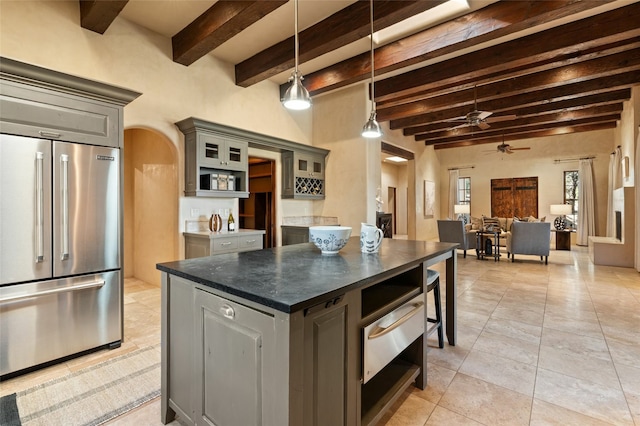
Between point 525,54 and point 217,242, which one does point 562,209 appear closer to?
point 525,54

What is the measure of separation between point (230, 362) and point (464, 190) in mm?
11094

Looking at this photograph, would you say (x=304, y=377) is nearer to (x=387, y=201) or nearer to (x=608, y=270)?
(x=608, y=270)

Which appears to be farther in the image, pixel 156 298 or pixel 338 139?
pixel 338 139

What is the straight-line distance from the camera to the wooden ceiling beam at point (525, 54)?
3367 mm

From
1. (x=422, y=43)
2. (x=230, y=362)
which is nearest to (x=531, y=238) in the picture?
(x=422, y=43)

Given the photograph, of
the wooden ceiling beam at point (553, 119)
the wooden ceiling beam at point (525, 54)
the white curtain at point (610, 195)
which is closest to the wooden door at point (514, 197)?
the white curtain at point (610, 195)

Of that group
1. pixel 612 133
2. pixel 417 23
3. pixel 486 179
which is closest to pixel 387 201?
pixel 486 179

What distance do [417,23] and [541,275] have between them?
4518 mm

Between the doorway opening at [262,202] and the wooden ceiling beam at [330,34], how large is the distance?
1.42 meters

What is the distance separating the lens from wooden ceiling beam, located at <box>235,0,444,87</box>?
289 centimetres

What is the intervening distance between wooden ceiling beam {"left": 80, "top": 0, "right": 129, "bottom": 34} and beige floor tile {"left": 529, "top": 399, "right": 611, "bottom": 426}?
14.2 ft

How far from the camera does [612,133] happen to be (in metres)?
8.36

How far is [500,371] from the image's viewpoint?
2217mm

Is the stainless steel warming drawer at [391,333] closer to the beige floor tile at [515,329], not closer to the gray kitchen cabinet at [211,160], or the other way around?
the beige floor tile at [515,329]
